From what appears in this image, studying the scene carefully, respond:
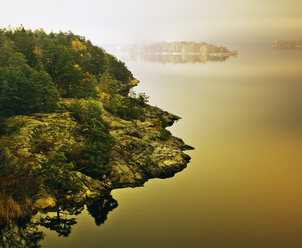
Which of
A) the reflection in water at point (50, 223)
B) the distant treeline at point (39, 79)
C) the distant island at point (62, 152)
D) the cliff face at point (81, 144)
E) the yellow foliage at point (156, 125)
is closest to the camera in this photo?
the reflection in water at point (50, 223)

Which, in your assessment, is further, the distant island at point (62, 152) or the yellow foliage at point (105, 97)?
the yellow foliage at point (105, 97)

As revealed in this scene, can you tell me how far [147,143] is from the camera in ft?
149

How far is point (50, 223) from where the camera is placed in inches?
1158

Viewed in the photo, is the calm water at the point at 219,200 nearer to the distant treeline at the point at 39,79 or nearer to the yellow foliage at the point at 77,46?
the distant treeline at the point at 39,79

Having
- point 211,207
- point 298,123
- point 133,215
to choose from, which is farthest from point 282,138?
point 133,215

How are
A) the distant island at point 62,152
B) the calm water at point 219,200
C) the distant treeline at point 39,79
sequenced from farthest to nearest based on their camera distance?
the distant treeline at point 39,79, the distant island at point 62,152, the calm water at point 219,200

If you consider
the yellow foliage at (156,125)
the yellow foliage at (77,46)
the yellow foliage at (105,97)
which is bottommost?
the yellow foliage at (156,125)

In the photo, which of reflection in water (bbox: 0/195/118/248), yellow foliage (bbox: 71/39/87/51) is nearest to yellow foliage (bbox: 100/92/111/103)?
reflection in water (bbox: 0/195/118/248)

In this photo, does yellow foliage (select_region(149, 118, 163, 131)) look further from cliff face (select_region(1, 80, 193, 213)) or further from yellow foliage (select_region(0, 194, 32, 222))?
yellow foliage (select_region(0, 194, 32, 222))

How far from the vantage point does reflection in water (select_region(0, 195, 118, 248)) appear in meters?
26.6

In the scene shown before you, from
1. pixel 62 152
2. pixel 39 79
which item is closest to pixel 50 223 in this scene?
pixel 62 152

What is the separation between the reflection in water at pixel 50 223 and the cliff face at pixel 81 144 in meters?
1.26

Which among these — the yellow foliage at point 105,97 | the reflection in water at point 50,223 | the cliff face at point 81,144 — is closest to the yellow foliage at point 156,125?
the cliff face at point 81,144

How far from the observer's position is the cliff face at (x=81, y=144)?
34.2 m
